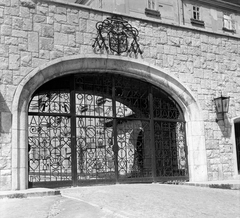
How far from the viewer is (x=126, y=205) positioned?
6066 mm

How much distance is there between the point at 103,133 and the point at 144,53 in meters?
2.33

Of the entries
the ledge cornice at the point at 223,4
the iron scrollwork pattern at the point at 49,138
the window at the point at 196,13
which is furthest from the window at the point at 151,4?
the iron scrollwork pattern at the point at 49,138

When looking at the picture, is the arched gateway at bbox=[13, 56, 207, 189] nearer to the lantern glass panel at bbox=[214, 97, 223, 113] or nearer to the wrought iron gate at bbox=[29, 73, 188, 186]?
the wrought iron gate at bbox=[29, 73, 188, 186]

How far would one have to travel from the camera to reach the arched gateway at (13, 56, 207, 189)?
8.66 m

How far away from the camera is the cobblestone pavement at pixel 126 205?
5527 millimetres

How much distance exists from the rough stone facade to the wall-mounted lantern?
0.15 meters

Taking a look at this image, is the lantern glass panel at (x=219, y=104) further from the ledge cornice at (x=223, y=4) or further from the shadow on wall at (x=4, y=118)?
the ledge cornice at (x=223, y=4)

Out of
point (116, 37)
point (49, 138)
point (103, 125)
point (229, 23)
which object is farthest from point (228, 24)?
point (49, 138)

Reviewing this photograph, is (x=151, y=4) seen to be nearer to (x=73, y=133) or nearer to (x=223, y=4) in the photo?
(x=223, y=4)

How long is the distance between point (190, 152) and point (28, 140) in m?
4.32

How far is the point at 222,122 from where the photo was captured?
10969 mm

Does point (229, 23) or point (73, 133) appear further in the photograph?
point (229, 23)

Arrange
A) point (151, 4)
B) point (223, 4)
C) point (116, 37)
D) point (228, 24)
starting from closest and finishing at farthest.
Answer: point (116, 37), point (151, 4), point (223, 4), point (228, 24)

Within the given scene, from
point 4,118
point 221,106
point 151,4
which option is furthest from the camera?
point 151,4
